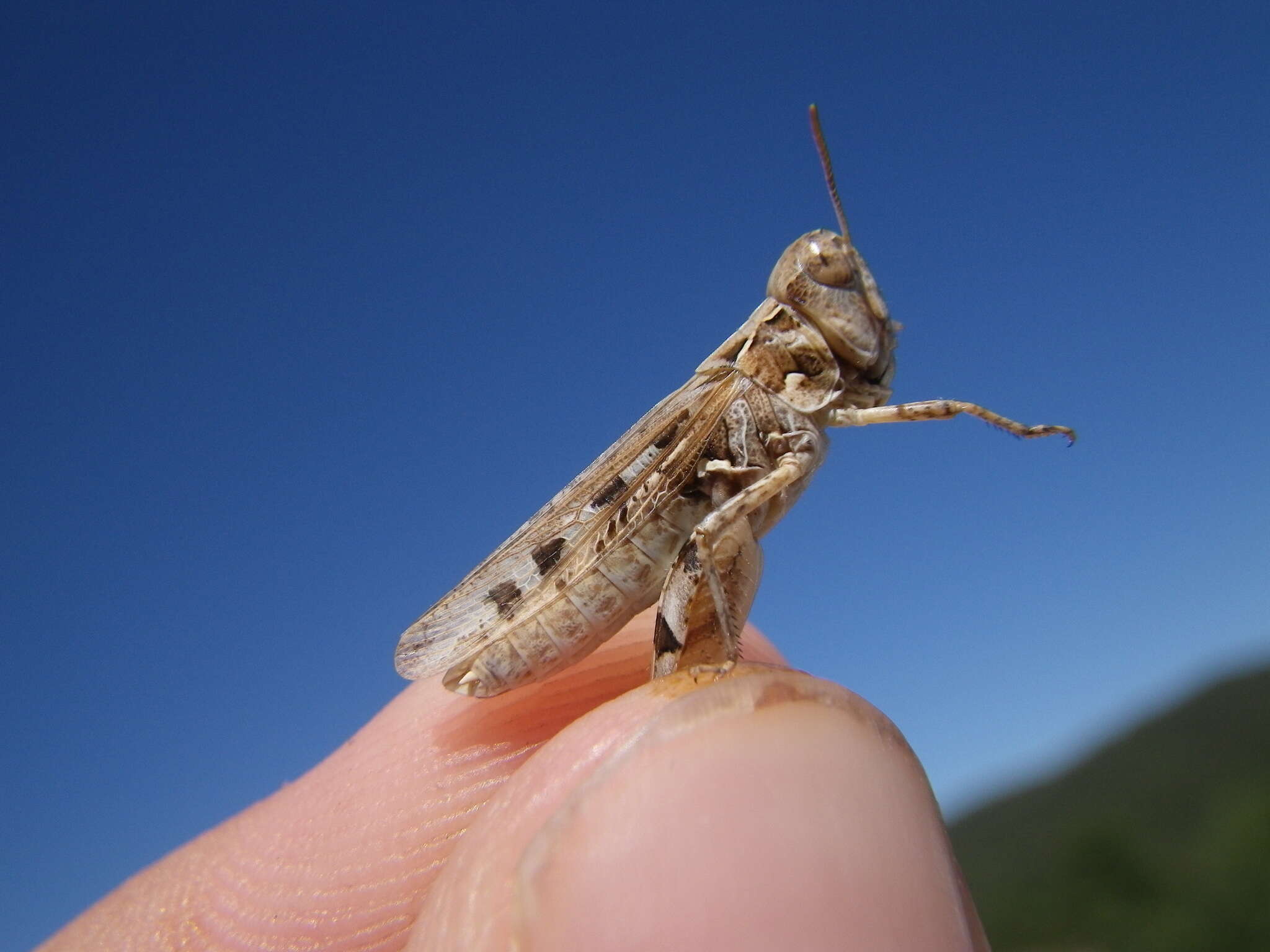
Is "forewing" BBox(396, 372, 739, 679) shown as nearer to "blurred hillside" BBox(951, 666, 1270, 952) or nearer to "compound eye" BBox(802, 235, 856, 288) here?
"compound eye" BBox(802, 235, 856, 288)

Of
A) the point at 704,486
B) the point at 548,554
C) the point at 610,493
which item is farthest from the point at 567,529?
the point at 704,486

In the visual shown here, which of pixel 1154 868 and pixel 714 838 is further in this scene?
pixel 1154 868

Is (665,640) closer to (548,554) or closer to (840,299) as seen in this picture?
(548,554)

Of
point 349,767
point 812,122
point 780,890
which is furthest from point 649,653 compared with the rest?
point 812,122

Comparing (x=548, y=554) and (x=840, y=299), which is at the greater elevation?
(x=840, y=299)

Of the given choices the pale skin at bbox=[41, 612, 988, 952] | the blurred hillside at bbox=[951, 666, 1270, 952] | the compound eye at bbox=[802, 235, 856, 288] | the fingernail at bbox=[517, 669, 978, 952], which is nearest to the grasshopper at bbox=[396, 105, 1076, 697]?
the compound eye at bbox=[802, 235, 856, 288]

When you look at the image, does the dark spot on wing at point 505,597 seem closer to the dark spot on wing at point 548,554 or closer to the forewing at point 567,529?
the forewing at point 567,529
